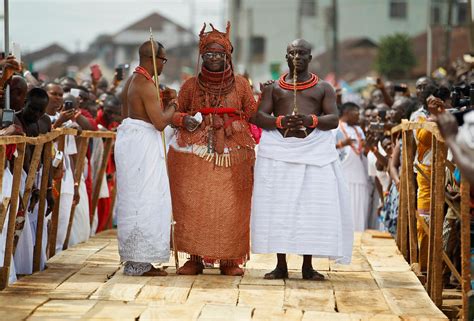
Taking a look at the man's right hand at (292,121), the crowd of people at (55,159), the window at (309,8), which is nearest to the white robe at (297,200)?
the man's right hand at (292,121)

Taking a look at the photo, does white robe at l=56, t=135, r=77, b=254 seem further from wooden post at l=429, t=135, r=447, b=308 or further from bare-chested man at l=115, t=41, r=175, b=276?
wooden post at l=429, t=135, r=447, b=308

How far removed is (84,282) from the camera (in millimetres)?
9539

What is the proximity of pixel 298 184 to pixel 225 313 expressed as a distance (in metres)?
2.23

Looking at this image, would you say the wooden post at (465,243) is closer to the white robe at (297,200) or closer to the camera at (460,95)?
the camera at (460,95)

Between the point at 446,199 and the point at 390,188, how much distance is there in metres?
A: 4.77

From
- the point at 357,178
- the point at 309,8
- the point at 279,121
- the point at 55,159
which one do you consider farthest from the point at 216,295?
the point at 309,8

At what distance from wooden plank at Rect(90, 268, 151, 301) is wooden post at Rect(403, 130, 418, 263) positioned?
2912 mm

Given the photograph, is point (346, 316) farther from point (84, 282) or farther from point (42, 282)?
point (42, 282)

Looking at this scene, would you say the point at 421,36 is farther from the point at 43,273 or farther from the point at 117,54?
the point at 43,273

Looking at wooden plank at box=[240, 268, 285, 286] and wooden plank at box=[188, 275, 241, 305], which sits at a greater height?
wooden plank at box=[188, 275, 241, 305]

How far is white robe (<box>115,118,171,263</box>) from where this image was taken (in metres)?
9.98

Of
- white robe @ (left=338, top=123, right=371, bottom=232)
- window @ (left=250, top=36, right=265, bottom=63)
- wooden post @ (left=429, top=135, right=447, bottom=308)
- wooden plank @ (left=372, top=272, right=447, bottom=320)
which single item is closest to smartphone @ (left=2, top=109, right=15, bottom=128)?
wooden plank @ (left=372, top=272, right=447, bottom=320)

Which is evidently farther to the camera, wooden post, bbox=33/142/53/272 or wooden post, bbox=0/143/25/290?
wooden post, bbox=33/142/53/272

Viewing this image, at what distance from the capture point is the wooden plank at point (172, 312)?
7.83 m
